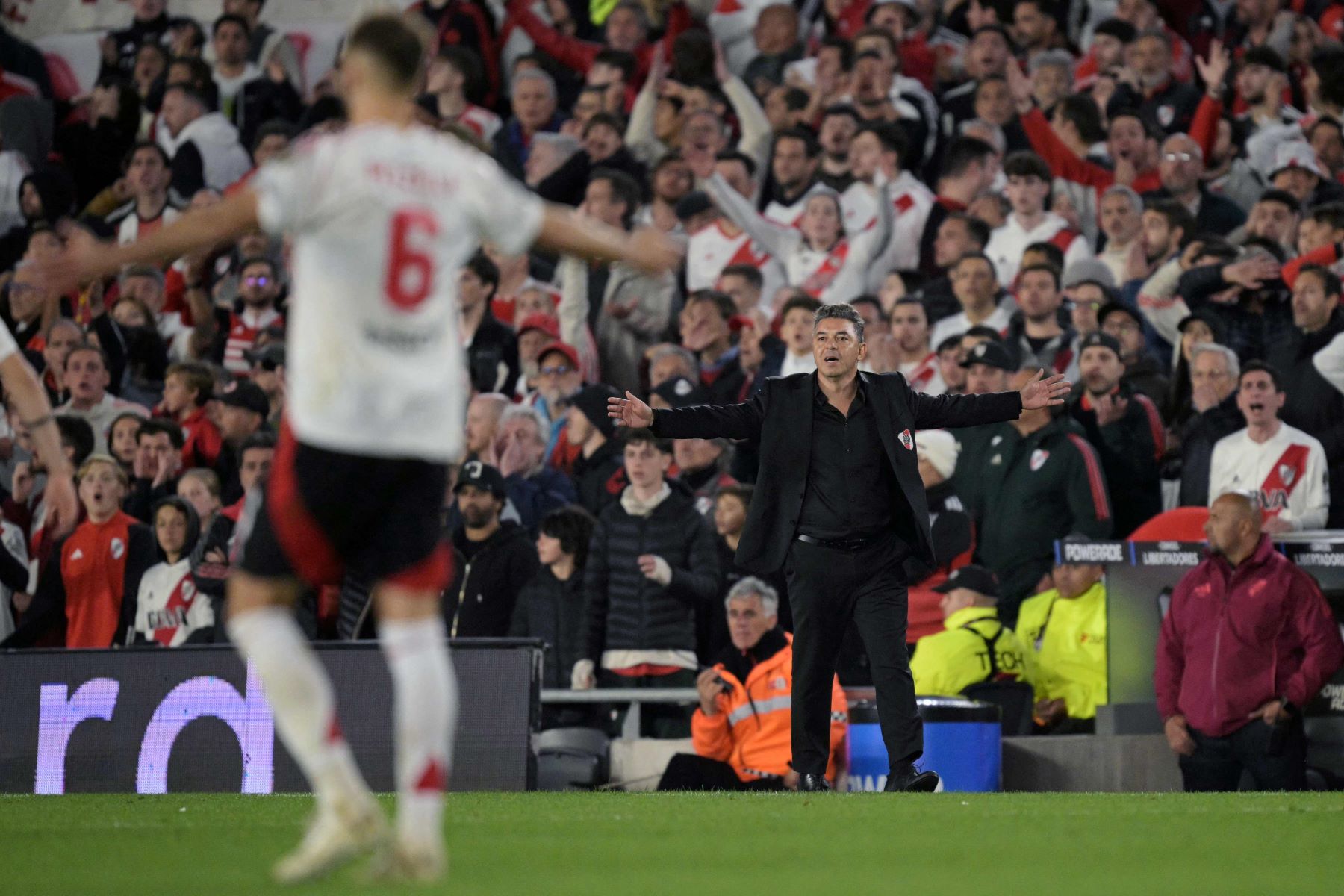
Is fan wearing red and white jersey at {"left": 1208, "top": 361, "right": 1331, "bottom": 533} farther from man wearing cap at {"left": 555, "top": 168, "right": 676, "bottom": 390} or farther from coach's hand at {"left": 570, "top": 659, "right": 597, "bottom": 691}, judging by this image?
man wearing cap at {"left": 555, "top": 168, "right": 676, "bottom": 390}

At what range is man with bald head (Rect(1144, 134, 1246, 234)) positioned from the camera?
1397cm

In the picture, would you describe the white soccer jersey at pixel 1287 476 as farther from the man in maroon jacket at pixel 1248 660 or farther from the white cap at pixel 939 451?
the white cap at pixel 939 451

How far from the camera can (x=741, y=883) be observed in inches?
193

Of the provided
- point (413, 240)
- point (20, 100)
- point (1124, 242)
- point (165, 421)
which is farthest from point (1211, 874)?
point (20, 100)

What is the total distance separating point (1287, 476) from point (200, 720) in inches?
242

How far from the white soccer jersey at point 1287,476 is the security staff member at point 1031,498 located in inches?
30.4

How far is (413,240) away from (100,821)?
10.0 ft

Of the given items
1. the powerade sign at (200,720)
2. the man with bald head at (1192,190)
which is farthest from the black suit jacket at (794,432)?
the man with bald head at (1192,190)

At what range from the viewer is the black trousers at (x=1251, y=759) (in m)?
10.0

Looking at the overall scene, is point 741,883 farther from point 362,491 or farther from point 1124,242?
point 1124,242

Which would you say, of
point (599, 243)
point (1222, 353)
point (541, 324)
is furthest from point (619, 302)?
point (599, 243)

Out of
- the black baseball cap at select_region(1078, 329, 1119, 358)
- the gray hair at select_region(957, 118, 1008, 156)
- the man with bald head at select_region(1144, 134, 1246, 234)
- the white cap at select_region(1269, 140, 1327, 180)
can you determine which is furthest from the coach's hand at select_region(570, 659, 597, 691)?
the white cap at select_region(1269, 140, 1327, 180)

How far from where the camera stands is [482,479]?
12016 mm

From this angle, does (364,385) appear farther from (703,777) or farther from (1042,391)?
(703,777)
